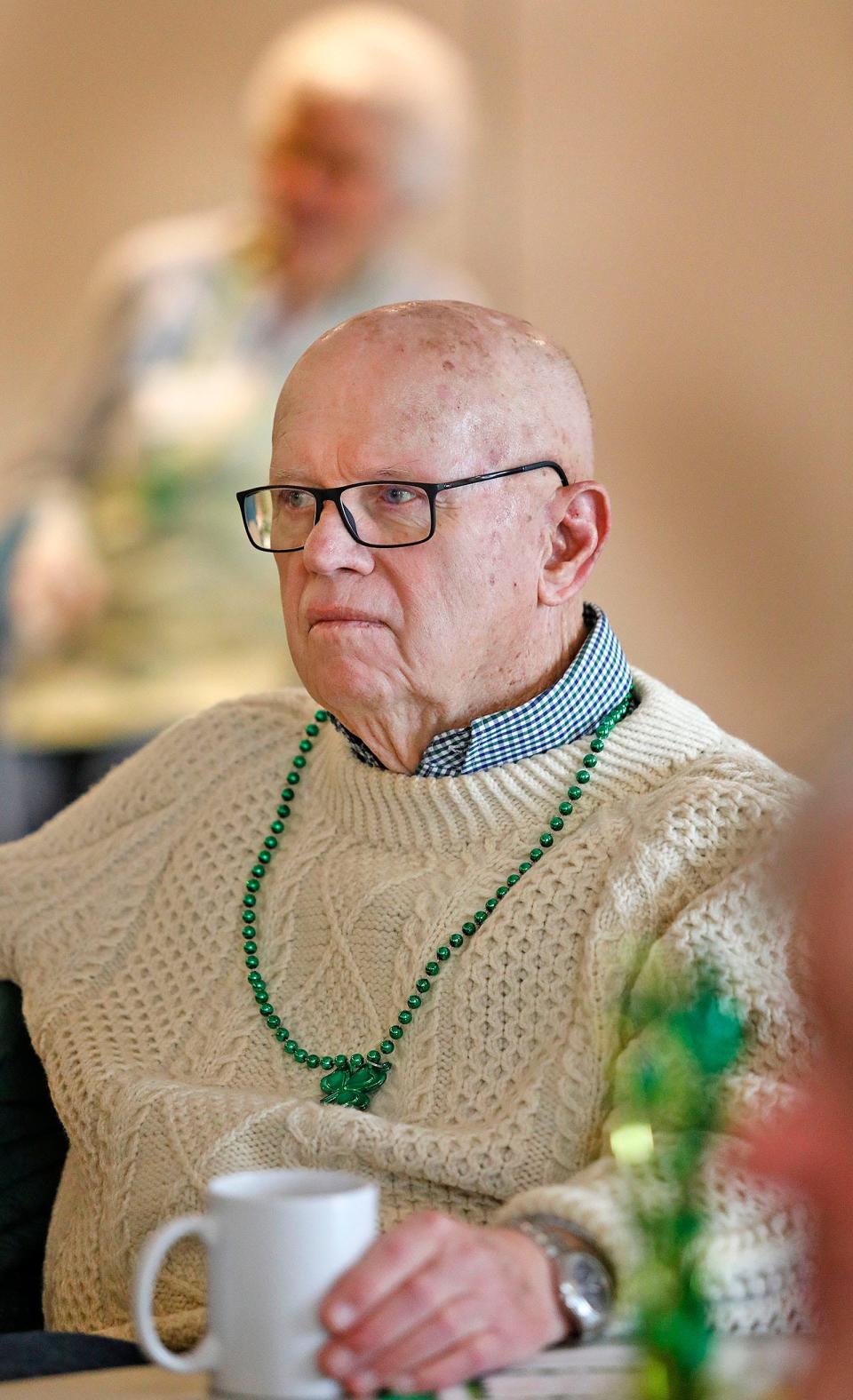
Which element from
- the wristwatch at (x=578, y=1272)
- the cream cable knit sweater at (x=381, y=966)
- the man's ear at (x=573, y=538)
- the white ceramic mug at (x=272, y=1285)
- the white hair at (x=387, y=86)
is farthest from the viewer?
the white hair at (x=387, y=86)

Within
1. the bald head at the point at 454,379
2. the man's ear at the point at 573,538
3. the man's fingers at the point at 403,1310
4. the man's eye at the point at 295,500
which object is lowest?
the man's fingers at the point at 403,1310

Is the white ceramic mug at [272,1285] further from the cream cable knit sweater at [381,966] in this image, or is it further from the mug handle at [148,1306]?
the cream cable knit sweater at [381,966]

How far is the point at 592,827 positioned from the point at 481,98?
3.61 meters

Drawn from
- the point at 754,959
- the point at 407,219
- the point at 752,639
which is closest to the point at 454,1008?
the point at 754,959

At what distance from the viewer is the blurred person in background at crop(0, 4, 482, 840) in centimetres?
362

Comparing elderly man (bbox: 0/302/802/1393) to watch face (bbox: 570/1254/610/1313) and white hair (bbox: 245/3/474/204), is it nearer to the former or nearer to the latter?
watch face (bbox: 570/1254/610/1313)

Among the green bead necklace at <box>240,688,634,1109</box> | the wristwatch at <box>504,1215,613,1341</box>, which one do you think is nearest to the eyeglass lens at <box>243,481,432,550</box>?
the green bead necklace at <box>240,688,634,1109</box>

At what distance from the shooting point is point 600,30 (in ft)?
14.7

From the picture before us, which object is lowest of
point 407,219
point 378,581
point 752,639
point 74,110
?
point 752,639

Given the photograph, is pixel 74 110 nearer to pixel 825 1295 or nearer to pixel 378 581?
pixel 378 581

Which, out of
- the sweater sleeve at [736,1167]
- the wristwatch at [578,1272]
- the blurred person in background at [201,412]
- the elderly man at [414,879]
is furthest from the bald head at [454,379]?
the blurred person in background at [201,412]

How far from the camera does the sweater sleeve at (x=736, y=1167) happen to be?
984 mm

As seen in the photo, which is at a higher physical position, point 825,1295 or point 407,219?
point 407,219

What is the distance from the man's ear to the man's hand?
0.65 metres
